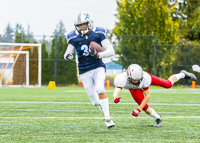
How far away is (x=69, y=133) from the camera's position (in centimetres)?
538

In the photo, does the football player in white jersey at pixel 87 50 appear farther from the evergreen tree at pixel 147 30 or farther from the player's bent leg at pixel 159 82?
the evergreen tree at pixel 147 30

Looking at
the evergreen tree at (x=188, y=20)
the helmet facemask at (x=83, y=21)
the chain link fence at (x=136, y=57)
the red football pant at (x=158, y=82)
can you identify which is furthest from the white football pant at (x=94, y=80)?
the evergreen tree at (x=188, y=20)

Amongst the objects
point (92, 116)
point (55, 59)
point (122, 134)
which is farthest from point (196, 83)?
point (122, 134)

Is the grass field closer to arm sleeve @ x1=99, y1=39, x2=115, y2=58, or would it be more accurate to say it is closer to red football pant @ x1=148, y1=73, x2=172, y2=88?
red football pant @ x1=148, y1=73, x2=172, y2=88

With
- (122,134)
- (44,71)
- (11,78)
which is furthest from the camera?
(44,71)

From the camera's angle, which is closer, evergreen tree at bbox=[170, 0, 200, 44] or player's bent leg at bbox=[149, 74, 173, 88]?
player's bent leg at bbox=[149, 74, 173, 88]

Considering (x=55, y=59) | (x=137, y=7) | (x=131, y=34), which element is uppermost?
(x=137, y=7)

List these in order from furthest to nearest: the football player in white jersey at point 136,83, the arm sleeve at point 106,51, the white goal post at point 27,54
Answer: the white goal post at point 27,54 < the arm sleeve at point 106,51 < the football player in white jersey at point 136,83

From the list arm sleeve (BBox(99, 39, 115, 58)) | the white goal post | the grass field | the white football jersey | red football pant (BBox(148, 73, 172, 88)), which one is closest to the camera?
the grass field

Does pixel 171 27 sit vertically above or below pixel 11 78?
above

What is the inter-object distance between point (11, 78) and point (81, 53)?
1563cm

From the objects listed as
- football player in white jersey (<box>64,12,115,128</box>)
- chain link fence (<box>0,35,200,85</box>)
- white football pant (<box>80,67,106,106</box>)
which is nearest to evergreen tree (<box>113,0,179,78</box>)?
chain link fence (<box>0,35,200,85</box>)

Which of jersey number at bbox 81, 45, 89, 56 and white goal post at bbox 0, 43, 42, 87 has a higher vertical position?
jersey number at bbox 81, 45, 89, 56

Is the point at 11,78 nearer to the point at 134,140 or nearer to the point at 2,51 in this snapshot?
the point at 2,51
